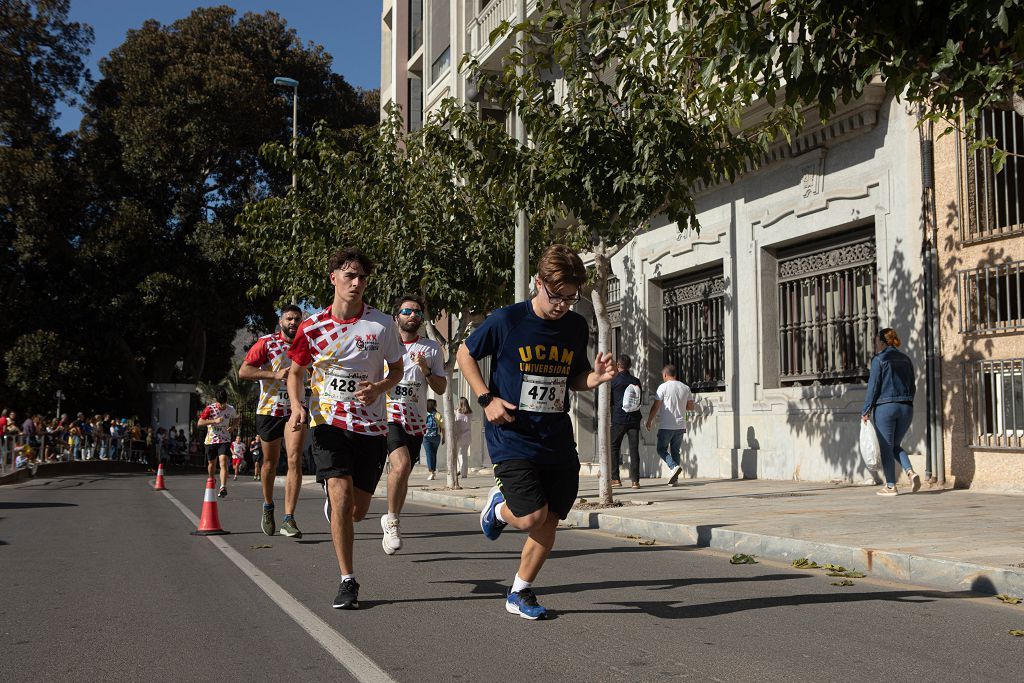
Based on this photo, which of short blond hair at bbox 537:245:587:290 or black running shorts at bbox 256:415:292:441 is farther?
black running shorts at bbox 256:415:292:441

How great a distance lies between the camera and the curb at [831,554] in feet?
21.8

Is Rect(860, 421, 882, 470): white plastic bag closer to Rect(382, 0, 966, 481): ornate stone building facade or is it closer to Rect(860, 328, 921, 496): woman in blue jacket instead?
Rect(860, 328, 921, 496): woman in blue jacket

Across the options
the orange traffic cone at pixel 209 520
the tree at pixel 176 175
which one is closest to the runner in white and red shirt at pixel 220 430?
the orange traffic cone at pixel 209 520

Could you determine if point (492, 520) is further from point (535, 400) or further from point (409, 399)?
point (409, 399)

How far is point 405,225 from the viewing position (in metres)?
17.7

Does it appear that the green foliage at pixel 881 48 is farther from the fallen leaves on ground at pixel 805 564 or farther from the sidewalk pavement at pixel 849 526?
the fallen leaves on ground at pixel 805 564

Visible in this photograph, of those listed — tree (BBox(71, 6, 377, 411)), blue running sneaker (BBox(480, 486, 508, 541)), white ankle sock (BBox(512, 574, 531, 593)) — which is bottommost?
white ankle sock (BBox(512, 574, 531, 593))

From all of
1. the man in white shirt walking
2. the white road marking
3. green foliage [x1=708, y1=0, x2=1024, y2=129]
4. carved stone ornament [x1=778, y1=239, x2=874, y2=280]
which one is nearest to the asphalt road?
the white road marking

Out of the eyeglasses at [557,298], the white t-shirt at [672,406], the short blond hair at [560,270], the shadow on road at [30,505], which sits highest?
the short blond hair at [560,270]

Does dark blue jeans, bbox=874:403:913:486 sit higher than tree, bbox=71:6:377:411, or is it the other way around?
tree, bbox=71:6:377:411

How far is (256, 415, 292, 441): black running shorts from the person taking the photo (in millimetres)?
9875

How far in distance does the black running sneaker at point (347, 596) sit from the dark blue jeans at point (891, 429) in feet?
25.5

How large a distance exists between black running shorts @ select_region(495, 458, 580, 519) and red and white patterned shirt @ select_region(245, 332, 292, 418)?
4626mm

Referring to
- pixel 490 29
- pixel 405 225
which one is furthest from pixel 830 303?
pixel 490 29
